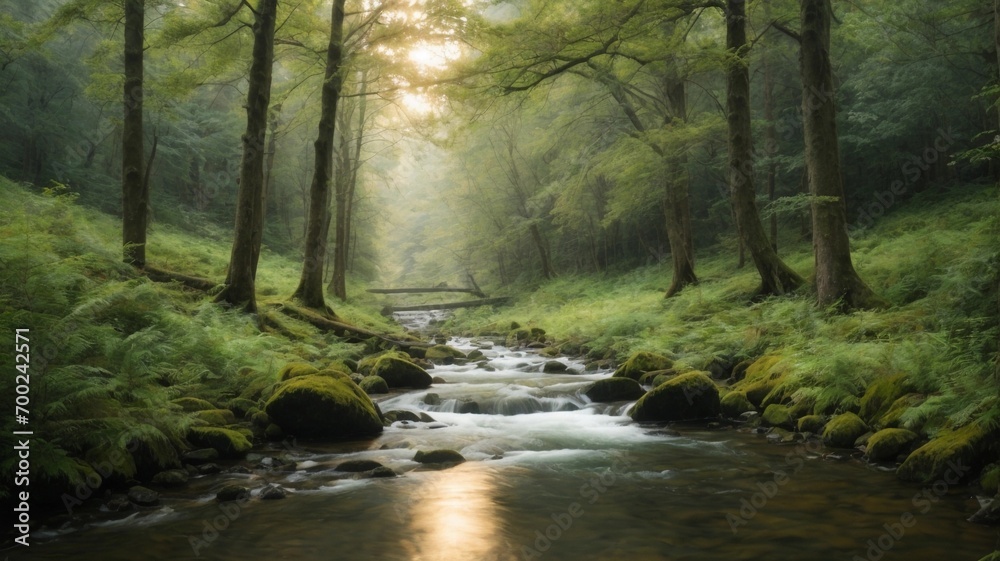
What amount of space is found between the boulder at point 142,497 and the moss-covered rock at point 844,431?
7.48m

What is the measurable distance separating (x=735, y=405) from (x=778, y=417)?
1.03 meters

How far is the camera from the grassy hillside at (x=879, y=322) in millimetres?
6480

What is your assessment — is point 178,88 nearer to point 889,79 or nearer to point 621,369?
point 621,369

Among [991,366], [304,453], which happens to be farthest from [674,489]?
[304,453]

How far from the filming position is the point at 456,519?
18.0ft

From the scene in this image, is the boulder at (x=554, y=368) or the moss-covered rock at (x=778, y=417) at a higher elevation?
the moss-covered rock at (x=778, y=417)

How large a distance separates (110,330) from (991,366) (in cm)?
930

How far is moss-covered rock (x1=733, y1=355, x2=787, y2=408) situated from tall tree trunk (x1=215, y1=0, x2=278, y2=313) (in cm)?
969

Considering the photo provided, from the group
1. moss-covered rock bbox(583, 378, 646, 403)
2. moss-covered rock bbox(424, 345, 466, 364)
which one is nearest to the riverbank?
moss-covered rock bbox(583, 378, 646, 403)

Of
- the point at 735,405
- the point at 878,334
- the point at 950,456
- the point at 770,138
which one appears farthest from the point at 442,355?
the point at 770,138

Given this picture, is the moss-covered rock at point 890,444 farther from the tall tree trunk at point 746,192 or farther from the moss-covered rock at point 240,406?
the moss-covered rock at point 240,406

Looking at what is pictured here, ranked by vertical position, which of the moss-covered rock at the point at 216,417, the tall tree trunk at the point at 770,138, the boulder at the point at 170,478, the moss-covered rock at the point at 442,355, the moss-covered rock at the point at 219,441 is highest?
the tall tree trunk at the point at 770,138

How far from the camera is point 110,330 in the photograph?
637 cm

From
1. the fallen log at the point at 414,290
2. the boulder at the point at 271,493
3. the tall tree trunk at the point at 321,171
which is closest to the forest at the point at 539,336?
the tall tree trunk at the point at 321,171
